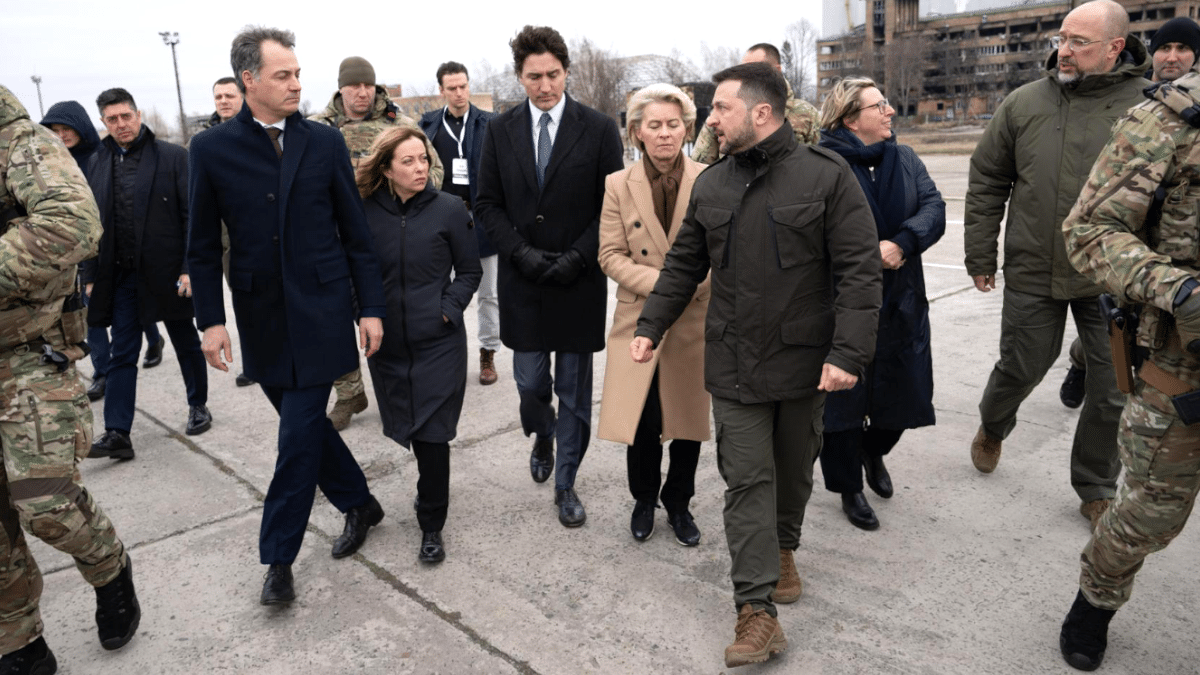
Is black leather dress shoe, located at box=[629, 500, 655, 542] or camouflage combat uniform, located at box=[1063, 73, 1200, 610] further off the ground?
camouflage combat uniform, located at box=[1063, 73, 1200, 610]

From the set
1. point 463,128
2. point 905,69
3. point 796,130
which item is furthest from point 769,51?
point 905,69

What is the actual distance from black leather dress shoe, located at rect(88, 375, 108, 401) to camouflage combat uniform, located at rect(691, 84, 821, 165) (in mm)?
4586

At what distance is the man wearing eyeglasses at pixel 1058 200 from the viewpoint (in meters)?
3.74

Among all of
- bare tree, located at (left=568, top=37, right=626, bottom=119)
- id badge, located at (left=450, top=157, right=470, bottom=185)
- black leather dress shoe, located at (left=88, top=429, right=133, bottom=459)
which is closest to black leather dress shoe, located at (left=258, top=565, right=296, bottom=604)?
black leather dress shoe, located at (left=88, top=429, right=133, bottom=459)

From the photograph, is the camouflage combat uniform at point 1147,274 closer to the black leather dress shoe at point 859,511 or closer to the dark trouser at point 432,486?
the black leather dress shoe at point 859,511

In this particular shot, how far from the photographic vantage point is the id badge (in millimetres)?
6832

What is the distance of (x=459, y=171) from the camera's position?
6855 mm

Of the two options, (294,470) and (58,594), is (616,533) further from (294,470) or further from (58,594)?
(58,594)

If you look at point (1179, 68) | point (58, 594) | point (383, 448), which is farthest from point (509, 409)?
point (1179, 68)

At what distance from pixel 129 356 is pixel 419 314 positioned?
2524 millimetres

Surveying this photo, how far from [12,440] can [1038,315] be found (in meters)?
4.01

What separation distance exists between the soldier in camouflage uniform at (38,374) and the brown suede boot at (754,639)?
2.17 m

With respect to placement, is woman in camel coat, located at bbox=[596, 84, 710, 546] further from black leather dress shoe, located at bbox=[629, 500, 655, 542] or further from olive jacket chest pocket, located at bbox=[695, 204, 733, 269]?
olive jacket chest pocket, located at bbox=[695, 204, 733, 269]

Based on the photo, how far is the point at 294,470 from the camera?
3488 mm
